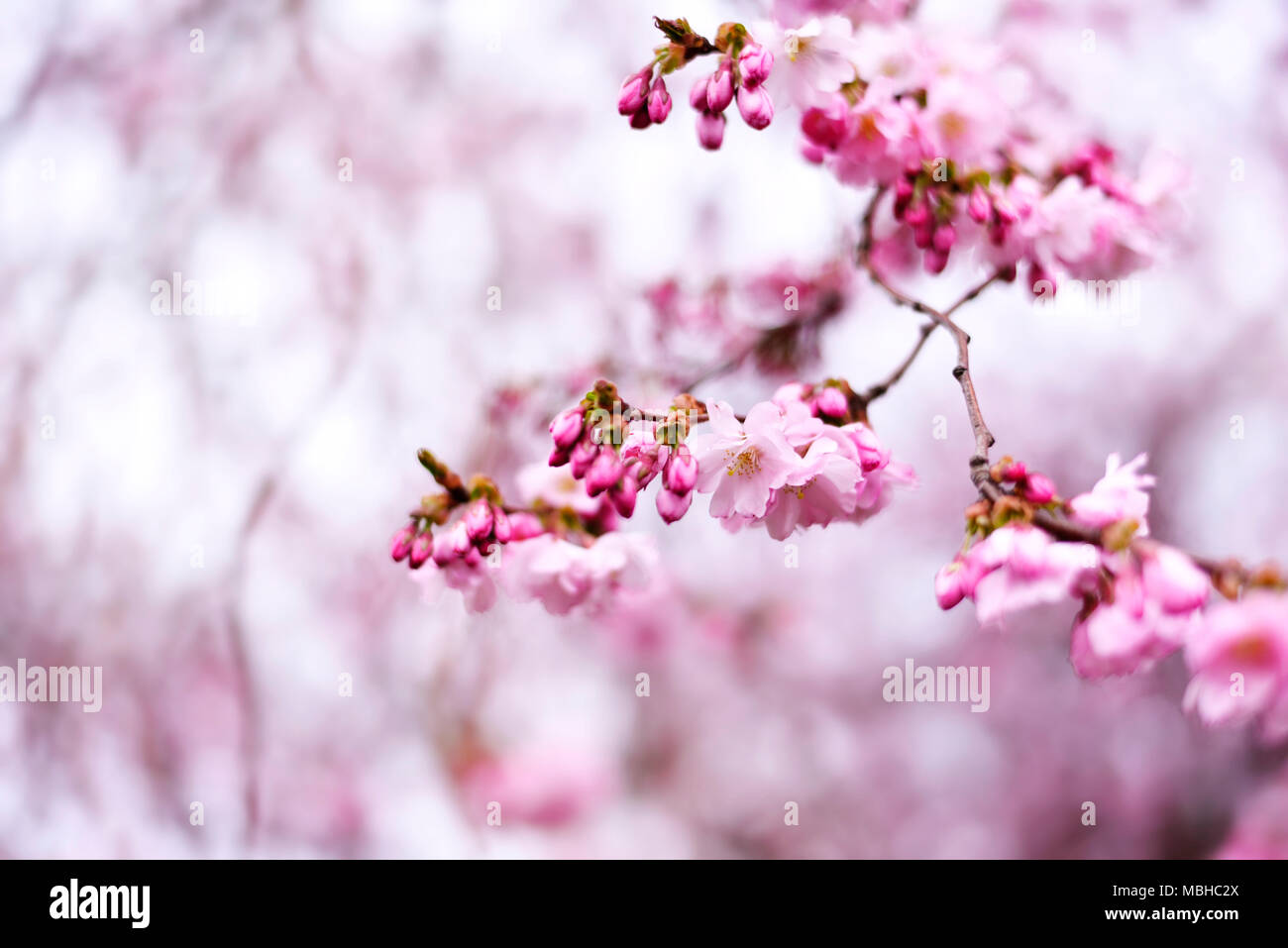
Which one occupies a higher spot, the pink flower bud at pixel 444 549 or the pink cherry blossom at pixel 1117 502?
the pink flower bud at pixel 444 549

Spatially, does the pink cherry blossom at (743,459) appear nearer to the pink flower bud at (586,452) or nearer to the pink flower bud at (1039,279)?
the pink flower bud at (586,452)

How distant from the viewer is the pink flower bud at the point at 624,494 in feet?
1.99

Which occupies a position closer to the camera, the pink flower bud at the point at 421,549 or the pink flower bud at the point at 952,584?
the pink flower bud at the point at 952,584

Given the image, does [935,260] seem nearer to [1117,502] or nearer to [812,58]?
[812,58]

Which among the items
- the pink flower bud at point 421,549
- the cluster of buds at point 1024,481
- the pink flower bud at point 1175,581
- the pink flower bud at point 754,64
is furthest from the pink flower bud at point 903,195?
the pink flower bud at point 421,549

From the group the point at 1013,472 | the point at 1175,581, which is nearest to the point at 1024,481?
the point at 1013,472

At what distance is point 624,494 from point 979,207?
1.49ft

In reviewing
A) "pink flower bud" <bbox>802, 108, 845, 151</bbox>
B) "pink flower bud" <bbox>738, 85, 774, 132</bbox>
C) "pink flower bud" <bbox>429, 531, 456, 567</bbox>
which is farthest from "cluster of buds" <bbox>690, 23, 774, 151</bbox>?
"pink flower bud" <bbox>429, 531, 456, 567</bbox>

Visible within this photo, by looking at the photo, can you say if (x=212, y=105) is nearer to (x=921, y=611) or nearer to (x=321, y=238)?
(x=321, y=238)

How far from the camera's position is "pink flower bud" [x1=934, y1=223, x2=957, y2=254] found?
795 mm

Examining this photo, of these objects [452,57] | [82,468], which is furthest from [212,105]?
[82,468]

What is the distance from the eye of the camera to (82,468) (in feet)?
4.67

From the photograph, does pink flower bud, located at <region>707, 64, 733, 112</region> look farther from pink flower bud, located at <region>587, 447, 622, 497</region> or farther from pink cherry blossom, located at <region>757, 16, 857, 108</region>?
pink flower bud, located at <region>587, 447, 622, 497</region>

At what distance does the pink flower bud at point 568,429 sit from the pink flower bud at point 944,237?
17.4 inches
